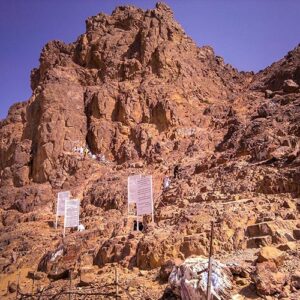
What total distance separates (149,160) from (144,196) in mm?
13916

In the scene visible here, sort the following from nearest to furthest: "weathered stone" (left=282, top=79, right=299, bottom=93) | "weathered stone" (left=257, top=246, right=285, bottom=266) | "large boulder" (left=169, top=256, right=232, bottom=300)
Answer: "large boulder" (left=169, top=256, right=232, bottom=300)
"weathered stone" (left=257, top=246, right=285, bottom=266)
"weathered stone" (left=282, top=79, right=299, bottom=93)

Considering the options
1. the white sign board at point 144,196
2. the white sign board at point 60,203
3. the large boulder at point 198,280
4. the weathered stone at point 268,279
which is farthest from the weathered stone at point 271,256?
the white sign board at point 60,203

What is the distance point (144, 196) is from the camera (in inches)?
725

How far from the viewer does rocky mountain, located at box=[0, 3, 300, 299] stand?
14758 millimetres

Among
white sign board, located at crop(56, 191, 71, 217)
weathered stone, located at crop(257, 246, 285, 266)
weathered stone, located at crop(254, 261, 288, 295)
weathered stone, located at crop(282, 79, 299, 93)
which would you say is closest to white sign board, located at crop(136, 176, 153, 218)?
weathered stone, located at crop(257, 246, 285, 266)

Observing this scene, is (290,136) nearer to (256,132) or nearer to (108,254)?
(256,132)

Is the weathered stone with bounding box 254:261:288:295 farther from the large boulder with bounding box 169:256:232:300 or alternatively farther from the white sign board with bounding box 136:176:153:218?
the white sign board with bounding box 136:176:153:218

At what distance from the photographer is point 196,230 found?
15703 mm

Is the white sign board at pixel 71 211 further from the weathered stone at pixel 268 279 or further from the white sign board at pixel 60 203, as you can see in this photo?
the weathered stone at pixel 268 279

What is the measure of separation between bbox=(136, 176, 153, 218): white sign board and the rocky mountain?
0.90 metres

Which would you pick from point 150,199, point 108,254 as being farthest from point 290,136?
point 108,254

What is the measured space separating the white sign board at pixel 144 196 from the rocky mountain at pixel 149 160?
2.95 ft

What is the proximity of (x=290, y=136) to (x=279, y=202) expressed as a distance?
7.46 m

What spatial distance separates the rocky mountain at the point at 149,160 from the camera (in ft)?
48.4
